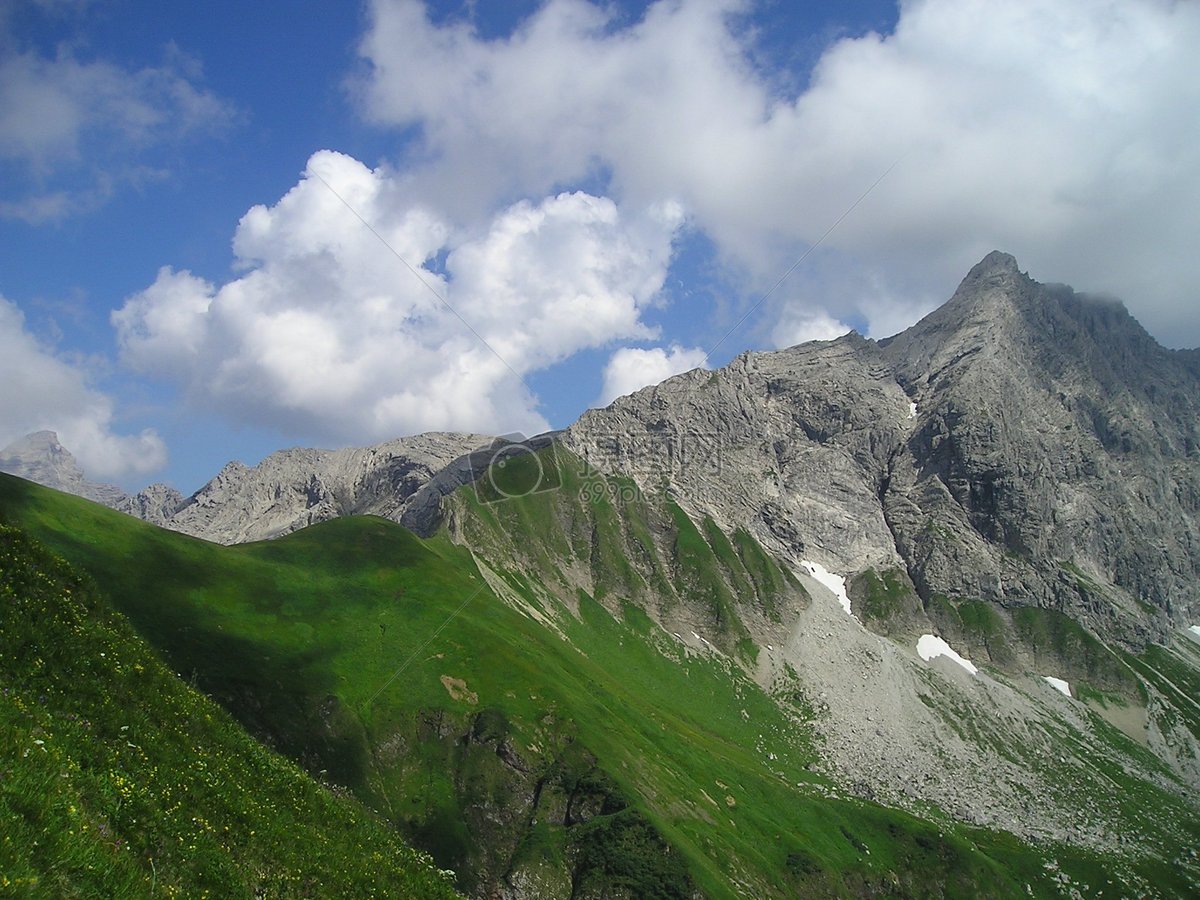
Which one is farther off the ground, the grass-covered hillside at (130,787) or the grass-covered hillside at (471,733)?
the grass-covered hillside at (130,787)

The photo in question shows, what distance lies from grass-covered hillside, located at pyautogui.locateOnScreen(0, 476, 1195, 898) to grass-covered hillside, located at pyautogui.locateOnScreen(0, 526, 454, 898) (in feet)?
144

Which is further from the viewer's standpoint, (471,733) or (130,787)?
(471,733)

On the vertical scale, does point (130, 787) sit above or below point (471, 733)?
above

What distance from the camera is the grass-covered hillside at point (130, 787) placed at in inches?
453

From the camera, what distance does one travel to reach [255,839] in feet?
59.2

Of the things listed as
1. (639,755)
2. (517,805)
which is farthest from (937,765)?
(517,805)

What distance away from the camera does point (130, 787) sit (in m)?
14.9

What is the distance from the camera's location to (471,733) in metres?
94.5

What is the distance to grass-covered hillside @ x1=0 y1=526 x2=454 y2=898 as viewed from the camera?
37.7 feet

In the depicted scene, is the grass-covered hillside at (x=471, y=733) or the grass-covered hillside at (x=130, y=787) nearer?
the grass-covered hillside at (x=130, y=787)

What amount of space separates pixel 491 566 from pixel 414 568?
64516 millimetres

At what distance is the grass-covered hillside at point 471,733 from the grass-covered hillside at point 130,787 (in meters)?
44.0

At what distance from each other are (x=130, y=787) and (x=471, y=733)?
85316 mm

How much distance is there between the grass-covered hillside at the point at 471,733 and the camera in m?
81.3
